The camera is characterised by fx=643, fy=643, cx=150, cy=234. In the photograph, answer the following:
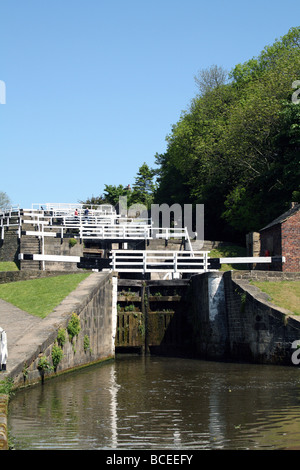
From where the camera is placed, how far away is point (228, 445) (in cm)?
950

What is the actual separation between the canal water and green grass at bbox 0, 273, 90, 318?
122 inches

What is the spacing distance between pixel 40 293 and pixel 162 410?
41.0 ft

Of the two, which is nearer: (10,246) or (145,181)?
(10,246)

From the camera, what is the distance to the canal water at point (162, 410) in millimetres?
9875

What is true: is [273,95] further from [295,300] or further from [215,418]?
[215,418]

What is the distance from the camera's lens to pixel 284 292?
2255 centimetres

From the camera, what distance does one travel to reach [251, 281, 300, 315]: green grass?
69.8 ft

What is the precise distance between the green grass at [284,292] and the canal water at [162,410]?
8.07 ft

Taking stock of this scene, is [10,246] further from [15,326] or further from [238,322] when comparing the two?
[15,326]

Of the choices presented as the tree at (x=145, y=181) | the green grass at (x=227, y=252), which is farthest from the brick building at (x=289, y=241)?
the tree at (x=145, y=181)

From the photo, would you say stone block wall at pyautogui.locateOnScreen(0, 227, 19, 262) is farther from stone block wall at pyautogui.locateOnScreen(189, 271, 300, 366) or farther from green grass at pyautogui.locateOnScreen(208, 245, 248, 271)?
stone block wall at pyautogui.locateOnScreen(189, 271, 300, 366)

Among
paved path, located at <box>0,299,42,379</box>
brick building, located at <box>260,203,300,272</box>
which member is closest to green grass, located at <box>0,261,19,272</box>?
paved path, located at <box>0,299,42,379</box>

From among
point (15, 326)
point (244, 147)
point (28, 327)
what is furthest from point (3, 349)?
point (244, 147)

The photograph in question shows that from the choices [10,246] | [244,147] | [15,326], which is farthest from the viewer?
[244,147]
